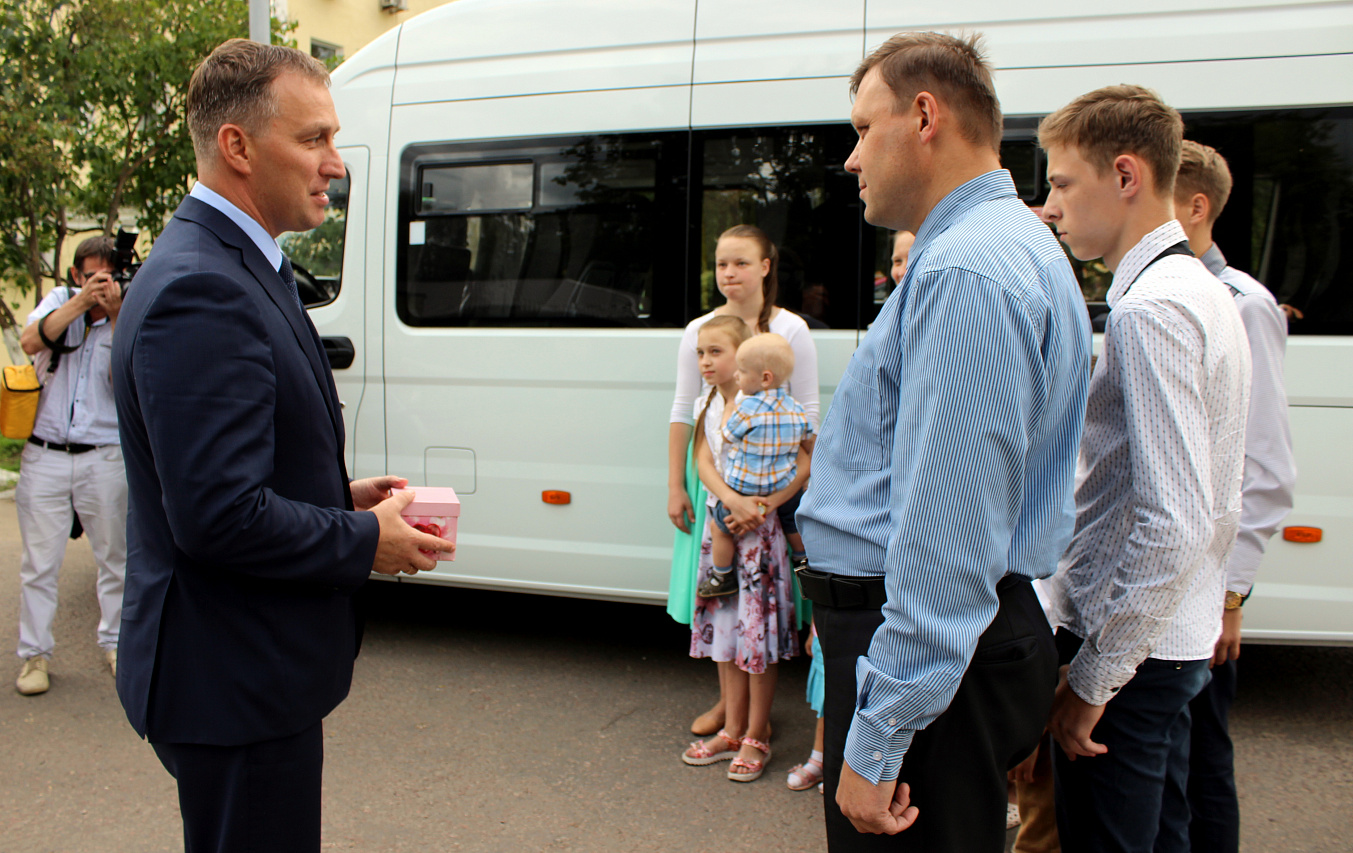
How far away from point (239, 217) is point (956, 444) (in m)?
1.28

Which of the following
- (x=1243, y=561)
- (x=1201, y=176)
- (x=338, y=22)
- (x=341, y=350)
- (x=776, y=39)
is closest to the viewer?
(x=1243, y=561)

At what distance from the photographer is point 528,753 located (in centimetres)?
372

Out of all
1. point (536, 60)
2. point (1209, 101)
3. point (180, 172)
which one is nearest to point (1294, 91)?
point (1209, 101)

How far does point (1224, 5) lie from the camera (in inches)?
138

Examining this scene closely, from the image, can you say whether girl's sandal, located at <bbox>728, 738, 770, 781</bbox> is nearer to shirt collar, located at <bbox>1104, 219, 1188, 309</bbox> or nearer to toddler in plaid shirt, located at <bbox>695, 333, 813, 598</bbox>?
toddler in plaid shirt, located at <bbox>695, 333, 813, 598</bbox>

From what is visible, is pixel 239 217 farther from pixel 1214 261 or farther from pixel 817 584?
pixel 1214 261

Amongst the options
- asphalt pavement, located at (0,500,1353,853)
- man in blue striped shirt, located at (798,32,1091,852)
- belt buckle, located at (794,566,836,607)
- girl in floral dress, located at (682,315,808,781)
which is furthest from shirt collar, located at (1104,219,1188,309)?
asphalt pavement, located at (0,500,1353,853)

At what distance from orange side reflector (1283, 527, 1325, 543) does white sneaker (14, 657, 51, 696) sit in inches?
201

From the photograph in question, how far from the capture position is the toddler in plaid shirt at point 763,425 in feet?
11.1

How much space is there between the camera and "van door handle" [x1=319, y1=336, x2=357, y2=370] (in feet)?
15.2

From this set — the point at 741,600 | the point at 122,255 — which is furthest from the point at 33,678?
the point at 741,600

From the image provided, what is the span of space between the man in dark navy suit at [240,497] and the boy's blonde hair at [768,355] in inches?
69.3

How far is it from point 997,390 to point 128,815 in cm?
319

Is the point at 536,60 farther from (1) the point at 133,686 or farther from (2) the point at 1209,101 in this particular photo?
(1) the point at 133,686
